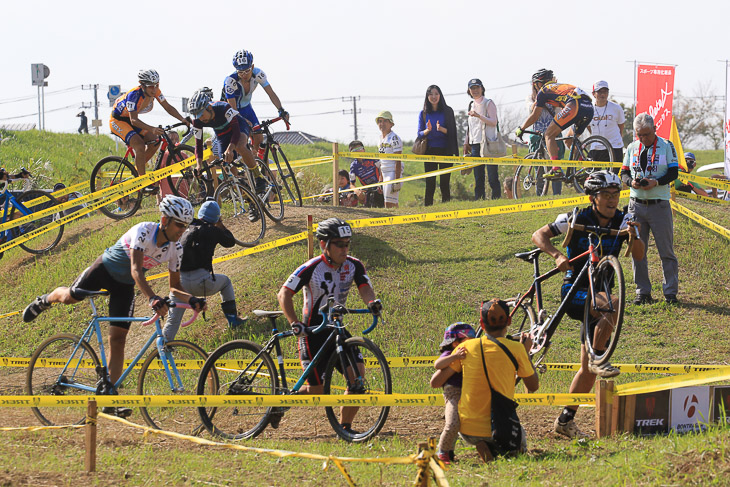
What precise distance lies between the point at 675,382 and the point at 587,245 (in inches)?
54.4

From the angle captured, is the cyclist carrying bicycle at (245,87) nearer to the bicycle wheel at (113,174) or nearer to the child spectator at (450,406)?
the bicycle wheel at (113,174)

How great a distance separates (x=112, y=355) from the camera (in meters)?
8.52

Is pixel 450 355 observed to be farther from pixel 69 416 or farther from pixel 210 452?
pixel 69 416

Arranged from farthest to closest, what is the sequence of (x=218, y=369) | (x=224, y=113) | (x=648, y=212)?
(x=224, y=113) → (x=648, y=212) → (x=218, y=369)

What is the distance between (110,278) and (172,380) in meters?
1.26

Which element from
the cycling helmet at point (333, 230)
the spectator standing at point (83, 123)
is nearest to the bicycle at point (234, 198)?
the cycling helmet at point (333, 230)

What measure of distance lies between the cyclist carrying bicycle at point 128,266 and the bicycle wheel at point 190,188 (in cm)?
586

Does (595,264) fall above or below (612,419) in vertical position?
above

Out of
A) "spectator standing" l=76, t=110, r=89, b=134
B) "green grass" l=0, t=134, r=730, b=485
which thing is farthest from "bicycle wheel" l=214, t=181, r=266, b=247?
"spectator standing" l=76, t=110, r=89, b=134

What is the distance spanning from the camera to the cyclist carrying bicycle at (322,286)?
7.54 m

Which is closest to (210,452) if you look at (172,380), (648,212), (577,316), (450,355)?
(172,380)

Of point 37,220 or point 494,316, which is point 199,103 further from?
point 494,316

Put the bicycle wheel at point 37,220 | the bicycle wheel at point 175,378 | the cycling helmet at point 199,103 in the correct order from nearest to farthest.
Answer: the bicycle wheel at point 175,378
the cycling helmet at point 199,103
the bicycle wheel at point 37,220

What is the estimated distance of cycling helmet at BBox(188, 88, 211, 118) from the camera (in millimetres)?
12430
